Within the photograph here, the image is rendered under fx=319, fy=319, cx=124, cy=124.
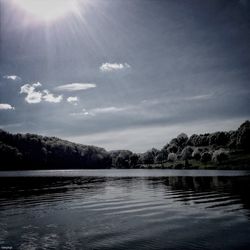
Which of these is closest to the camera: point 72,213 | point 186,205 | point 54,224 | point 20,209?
point 54,224

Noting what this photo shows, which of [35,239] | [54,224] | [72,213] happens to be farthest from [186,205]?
[35,239]

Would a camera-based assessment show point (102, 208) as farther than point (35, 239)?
Yes

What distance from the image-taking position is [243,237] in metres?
29.7

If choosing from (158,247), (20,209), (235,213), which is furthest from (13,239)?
(235,213)

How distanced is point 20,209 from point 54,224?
14030mm

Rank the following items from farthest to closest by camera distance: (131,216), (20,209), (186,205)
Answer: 1. (186,205)
2. (20,209)
3. (131,216)

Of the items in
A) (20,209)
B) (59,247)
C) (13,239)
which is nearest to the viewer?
(59,247)

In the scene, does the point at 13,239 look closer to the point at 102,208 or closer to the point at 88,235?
the point at 88,235

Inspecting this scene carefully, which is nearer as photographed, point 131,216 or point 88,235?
point 88,235

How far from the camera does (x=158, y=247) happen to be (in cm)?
2642

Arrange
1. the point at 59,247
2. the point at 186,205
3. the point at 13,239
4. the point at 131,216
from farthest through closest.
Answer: the point at 186,205, the point at 131,216, the point at 13,239, the point at 59,247

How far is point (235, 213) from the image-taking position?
42.8 m

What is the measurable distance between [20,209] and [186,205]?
25.7m

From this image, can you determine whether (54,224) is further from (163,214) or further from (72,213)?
(163,214)
